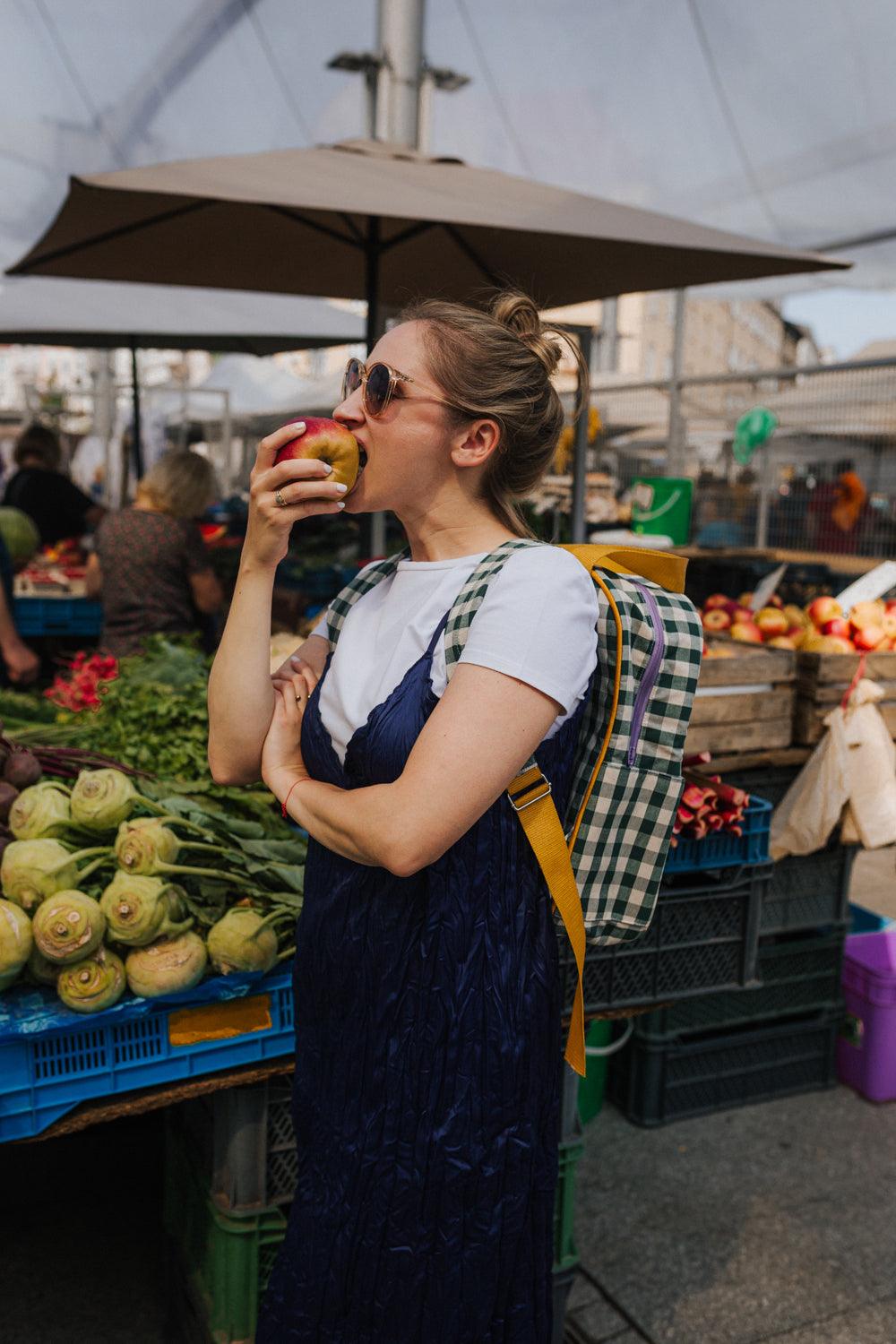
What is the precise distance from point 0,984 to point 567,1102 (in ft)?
3.95

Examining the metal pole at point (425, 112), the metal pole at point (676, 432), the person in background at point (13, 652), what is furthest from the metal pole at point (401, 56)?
the person in background at point (13, 652)

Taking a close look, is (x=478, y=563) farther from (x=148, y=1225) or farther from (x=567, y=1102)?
(x=148, y=1225)

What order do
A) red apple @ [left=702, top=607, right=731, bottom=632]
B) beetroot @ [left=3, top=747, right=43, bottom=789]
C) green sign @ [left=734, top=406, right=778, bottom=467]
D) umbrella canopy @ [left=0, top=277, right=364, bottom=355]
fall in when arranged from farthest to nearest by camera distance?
1. umbrella canopy @ [left=0, top=277, right=364, bottom=355]
2. green sign @ [left=734, top=406, right=778, bottom=467]
3. red apple @ [left=702, top=607, right=731, bottom=632]
4. beetroot @ [left=3, top=747, right=43, bottom=789]

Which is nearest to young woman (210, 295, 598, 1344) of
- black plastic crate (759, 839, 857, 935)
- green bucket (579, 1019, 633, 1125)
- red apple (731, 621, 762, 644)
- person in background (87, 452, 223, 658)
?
green bucket (579, 1019, 633, 1125)

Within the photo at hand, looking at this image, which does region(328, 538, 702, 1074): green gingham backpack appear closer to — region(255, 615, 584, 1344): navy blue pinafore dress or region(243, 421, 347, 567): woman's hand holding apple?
region(255, 615, 584, 1344): navy blue pinafore dress

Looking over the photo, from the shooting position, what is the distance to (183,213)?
4.64 m

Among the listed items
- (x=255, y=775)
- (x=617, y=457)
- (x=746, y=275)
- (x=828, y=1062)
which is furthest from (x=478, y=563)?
(x=617, y=457)

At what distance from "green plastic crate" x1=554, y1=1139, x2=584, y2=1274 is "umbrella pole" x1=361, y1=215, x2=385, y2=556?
3.20 metres

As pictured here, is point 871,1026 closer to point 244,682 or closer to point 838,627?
point 838,627

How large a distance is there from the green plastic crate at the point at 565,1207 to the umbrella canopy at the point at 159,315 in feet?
23.3

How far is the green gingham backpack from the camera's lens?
157cm

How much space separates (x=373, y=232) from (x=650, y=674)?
3.67 metres

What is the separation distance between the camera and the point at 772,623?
170 inches

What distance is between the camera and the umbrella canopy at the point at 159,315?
830 centimetres
